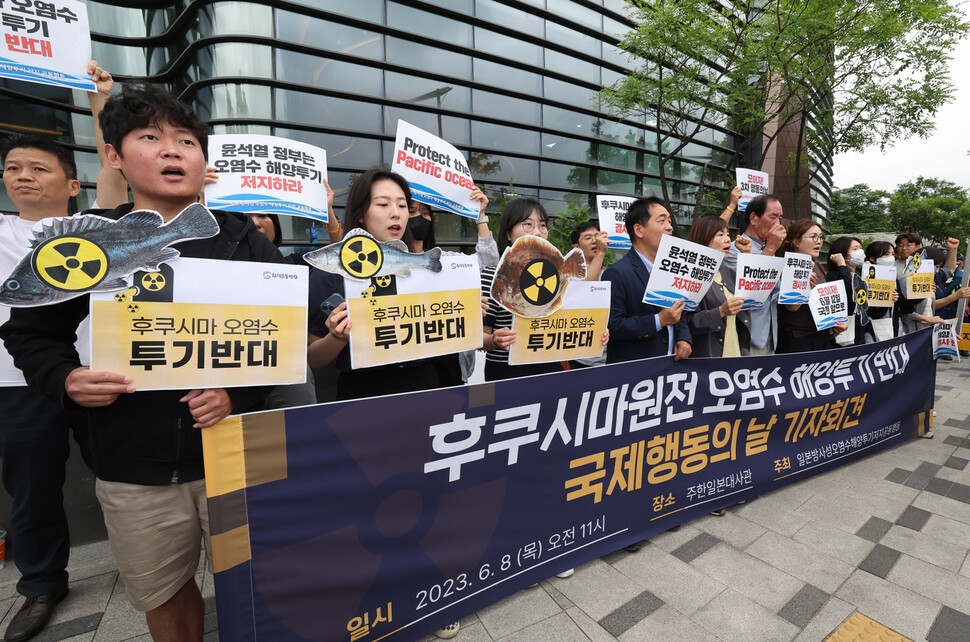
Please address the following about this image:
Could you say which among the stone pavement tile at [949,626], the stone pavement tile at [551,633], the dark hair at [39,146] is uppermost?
the dark hair at [39,146]

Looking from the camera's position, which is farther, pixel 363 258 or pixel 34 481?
pixel 34 481

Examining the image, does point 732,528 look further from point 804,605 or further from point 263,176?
point 263,176

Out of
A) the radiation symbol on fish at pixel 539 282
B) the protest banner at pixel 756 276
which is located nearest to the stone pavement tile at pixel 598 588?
the radiation symbol on fish at pixel 539 282

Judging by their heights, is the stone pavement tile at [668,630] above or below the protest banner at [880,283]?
below

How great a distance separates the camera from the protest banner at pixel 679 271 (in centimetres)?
239

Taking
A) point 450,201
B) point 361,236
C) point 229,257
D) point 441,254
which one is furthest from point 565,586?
point 450,201

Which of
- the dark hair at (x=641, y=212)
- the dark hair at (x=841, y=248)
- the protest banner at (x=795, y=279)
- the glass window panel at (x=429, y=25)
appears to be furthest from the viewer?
the glass window panel at (x=429, y=25)

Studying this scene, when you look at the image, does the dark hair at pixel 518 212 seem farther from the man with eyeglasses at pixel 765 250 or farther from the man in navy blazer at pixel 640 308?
the man with eyeglasses at pixel 765 250

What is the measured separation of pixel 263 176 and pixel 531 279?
1938 millimetres

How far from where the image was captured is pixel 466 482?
1787mm

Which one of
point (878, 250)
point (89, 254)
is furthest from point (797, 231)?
point (89, 254)

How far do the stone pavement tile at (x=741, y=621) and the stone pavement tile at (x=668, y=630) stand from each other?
0.04 m

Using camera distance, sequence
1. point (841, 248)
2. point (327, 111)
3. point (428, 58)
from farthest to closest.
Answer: point (428, 58) < point (327, 111) < point (841, 248)

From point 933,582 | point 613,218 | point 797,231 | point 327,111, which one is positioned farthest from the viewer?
point 327,111
